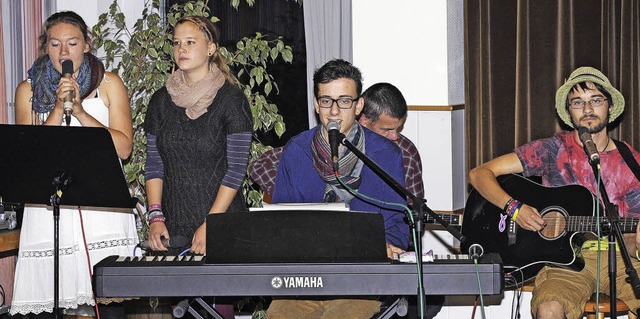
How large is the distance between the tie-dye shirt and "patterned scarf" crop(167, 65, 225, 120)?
149 centimetres

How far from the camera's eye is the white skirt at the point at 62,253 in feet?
11.8

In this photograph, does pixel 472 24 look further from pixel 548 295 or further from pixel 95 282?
pixel 95 282

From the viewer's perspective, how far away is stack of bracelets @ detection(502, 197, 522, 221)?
3994 millimetres

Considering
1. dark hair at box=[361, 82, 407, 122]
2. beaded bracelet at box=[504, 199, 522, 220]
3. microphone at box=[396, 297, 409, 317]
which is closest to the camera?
microphone at box=[396, 297, 409, 317]

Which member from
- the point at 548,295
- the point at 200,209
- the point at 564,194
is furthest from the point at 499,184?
the point at 200,209

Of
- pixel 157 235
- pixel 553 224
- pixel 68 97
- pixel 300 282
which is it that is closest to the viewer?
pixel 300 282

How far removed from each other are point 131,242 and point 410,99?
1766 millimetres

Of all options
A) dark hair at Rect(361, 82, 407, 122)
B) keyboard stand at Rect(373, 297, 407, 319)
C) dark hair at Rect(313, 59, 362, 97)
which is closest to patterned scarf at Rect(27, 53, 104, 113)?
dark hair at Rect(313, 59, 362, 97)

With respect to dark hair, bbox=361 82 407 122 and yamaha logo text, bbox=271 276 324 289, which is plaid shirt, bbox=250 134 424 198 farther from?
yamaha logo text, bbox=271 276 324 289

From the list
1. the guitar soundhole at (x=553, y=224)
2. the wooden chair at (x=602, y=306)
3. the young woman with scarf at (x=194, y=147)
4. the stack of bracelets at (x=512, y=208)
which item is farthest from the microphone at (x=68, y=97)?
the wooden chair at (x=602, y=306)

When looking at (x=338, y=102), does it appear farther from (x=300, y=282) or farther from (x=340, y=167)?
(x=300, y=282)

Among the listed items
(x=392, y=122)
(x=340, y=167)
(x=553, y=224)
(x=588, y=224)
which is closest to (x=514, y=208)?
(x=553, y=224)

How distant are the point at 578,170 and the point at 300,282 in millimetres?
1754

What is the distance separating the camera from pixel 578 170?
3.99 meters
